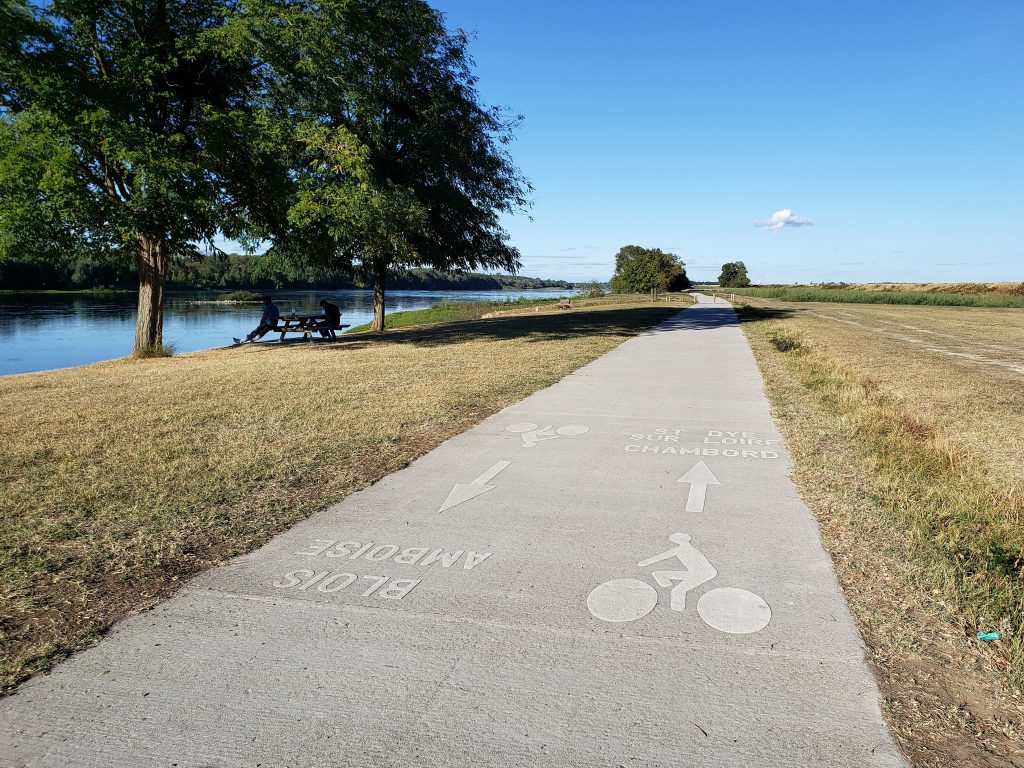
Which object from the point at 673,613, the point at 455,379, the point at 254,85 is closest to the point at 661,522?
the point at 673,613

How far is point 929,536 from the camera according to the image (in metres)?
3.78

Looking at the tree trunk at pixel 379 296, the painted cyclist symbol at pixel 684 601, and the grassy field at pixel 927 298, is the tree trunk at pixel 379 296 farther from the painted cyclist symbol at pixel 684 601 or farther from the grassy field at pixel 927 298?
the grassy field at pixel 927 298

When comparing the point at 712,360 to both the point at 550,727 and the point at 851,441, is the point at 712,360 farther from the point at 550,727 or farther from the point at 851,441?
the point at 550,727

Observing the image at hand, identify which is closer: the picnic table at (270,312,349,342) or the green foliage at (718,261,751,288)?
the picnic table at (270,312,349,342)

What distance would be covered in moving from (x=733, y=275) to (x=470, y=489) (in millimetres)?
181423

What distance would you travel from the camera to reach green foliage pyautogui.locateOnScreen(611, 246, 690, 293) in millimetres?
68000

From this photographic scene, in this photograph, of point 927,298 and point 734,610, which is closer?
point 734,610

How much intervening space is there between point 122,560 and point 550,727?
8.42 ft

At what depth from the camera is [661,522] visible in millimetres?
4043

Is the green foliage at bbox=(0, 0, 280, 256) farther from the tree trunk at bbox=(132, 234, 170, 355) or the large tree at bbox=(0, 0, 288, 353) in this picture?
the tree trunk at bbox=(132, 234, 170, 355)

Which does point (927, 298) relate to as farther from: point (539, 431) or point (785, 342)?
point (539, 431)

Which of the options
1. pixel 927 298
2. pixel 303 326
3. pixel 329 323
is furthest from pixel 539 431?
pixel 927 298

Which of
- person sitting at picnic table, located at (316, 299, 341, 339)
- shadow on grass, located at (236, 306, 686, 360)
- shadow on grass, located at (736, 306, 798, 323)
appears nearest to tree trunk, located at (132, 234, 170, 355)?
shadow on grass, located at (236, 306, 686, 360)

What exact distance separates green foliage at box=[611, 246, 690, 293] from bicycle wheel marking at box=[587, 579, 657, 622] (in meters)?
56.2
